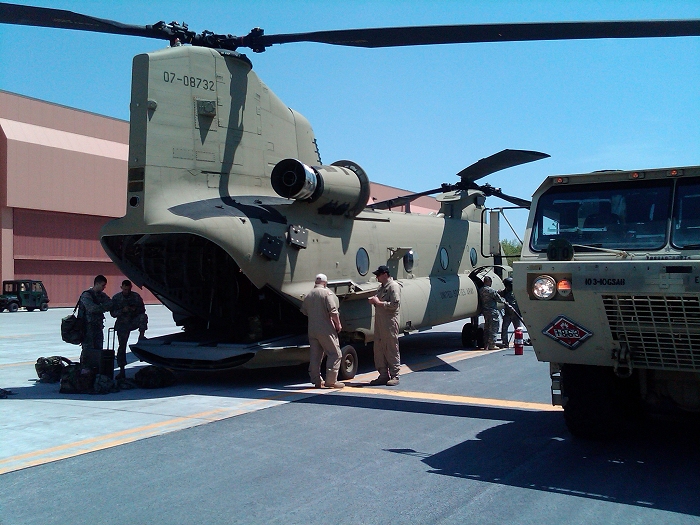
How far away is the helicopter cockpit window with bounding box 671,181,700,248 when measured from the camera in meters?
6.14

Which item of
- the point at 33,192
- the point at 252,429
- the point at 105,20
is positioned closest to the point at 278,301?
the point at 252,429

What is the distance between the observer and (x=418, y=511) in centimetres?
489

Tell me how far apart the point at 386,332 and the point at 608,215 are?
188 inches

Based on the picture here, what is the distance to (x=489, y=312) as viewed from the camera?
1594cm

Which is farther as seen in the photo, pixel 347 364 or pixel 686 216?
pixel 347 364

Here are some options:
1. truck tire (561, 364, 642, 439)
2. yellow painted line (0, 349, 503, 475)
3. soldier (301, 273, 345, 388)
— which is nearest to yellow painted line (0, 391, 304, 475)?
yellow painted line (0, 349, 503, 475)

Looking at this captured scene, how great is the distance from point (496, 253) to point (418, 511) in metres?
3.89

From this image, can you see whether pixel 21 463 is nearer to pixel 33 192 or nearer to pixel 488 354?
pixel 488 354

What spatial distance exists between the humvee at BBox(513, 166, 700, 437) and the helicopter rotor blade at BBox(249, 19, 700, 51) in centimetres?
233

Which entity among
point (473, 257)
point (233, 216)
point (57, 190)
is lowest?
Result: point (473, 257)

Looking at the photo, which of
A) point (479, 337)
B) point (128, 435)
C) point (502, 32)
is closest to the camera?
point (128, 435)

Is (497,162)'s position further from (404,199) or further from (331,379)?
(331,379)

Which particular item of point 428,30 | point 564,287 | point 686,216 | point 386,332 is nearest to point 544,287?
point 564,287

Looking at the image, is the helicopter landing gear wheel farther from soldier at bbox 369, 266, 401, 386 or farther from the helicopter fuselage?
soldier at bbox 369, 266, 401, 386
